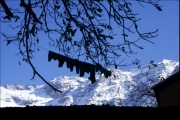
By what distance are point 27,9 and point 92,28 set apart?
5.52 ft

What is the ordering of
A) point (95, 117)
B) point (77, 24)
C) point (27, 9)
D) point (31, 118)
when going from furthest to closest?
1. point (77, 24)
2. point (27, 9)
3. point (95, 117)
4. point (31, 118)

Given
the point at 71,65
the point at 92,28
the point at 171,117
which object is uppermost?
the point at 92,28

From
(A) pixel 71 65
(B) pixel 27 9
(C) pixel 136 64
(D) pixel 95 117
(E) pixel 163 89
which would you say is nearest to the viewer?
(D) pixel 95 117

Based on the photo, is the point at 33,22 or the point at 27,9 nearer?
the point at 27,9

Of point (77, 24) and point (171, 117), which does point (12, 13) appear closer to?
point (77, 24)

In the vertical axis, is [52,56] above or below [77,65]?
above

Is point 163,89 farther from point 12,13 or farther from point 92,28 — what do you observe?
point 12,13

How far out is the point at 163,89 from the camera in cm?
1817

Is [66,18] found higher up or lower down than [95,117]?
higher up

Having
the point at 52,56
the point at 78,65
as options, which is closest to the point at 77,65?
the point at 78,65

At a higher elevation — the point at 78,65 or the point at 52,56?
the point at 52,56

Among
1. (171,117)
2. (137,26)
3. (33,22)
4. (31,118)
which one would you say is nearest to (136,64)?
(137,26)

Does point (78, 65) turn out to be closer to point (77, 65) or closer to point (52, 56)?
point (77, 65)

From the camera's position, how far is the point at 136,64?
670 centimetres
